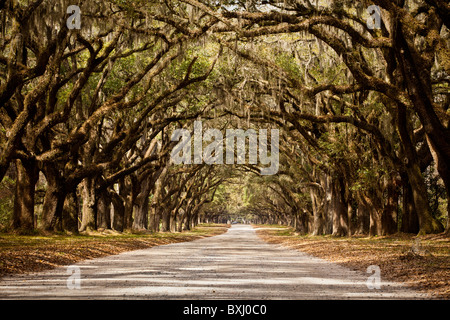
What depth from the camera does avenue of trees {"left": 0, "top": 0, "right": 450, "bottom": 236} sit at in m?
14.8

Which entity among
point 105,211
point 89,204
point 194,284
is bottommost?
point 194,284

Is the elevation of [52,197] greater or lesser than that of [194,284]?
greater

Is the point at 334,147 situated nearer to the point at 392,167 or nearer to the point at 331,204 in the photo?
the point at 392,167

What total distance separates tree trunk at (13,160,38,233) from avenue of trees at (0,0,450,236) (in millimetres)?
54

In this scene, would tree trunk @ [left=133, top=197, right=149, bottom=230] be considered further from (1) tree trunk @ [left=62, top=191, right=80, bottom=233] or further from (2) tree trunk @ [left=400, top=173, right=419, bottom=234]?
(2) tree trunk @ [left=400, top=173, right=419, bottom=234]

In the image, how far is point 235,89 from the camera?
23688mm

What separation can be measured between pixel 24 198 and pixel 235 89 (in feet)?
32.2

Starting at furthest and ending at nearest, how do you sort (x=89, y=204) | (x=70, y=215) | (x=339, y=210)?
(x=339, y=210)
(x=89, y=204)
(x=70, y=215)

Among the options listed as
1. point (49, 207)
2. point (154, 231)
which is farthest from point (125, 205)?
point (49, 207)

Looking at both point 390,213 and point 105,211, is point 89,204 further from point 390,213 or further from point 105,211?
point 390,213

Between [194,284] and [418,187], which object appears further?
[418,187]

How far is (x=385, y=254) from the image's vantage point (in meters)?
13.4

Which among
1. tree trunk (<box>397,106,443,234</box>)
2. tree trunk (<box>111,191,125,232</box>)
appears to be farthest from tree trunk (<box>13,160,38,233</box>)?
tree trunk (<box>397,106,443,234</box>)

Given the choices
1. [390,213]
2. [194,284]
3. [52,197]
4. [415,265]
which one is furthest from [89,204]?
[194,284]
